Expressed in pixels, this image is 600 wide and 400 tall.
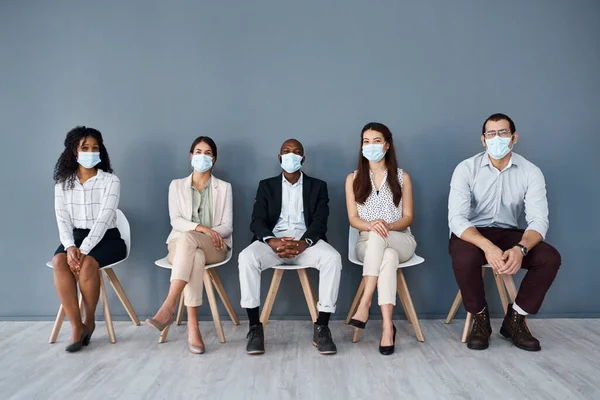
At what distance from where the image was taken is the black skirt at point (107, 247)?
3.18 metres

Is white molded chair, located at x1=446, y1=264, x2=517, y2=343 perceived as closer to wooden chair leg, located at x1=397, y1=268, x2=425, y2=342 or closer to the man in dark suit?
wooden chair leg, located at x1=397, y1=268, x2=425, y2=342

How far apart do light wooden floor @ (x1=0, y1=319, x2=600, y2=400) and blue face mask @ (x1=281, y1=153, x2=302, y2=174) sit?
3.82 feet

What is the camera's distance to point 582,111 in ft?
12.0

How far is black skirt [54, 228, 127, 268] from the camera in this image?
125 inches

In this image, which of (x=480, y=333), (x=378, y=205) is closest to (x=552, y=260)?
(x=480, y=333)

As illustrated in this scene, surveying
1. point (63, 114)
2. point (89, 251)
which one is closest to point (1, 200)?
point (63, 114)

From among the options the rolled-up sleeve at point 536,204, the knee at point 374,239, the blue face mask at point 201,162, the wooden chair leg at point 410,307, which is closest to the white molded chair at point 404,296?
the wooden chair leg at point 410,307

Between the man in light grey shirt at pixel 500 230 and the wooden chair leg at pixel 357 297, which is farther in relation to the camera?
the wooden chair leg at pixel 357 297

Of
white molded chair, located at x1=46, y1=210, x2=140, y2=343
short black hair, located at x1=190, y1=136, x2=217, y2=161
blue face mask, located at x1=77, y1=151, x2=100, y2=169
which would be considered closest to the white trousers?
short black hair, located at x1=190, y1=136, x2=217, y2=161

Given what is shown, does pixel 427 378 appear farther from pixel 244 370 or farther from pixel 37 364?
pixel 37 364

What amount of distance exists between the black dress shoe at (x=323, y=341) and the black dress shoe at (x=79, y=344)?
1.49 meters

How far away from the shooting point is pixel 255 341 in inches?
115

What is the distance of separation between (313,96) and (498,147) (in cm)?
140

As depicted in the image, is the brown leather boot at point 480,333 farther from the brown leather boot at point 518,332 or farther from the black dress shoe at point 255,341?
the black dress shoe at point 255,341
